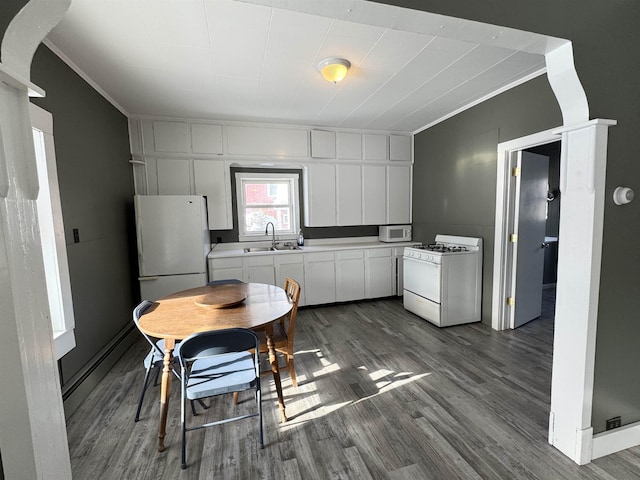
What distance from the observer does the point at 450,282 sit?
3.37 meters

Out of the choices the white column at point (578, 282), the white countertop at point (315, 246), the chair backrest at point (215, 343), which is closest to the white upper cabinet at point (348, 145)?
the white countertop at point (315, 246)

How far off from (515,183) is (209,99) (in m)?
3.54

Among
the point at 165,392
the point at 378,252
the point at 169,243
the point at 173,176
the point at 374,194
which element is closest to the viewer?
the point at 165,392

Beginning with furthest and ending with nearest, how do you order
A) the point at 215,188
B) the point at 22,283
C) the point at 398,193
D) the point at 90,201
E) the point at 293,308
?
the point at 398,193 → the point at 215,188 → the point at 90,201 → the point at 293,308 → the point at 22,283

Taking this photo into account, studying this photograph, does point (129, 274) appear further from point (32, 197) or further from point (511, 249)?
point (511, 249)

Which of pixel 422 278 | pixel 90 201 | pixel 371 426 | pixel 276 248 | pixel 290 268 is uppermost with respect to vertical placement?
pixel 90 201

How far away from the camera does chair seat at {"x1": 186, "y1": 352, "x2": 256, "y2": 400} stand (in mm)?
1581

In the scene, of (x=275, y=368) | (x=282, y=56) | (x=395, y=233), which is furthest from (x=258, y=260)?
(x=282, y=56)

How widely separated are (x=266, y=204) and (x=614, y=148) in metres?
3.82

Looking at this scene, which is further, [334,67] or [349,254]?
[349,254]

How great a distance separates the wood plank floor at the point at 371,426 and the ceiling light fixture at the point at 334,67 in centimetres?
258

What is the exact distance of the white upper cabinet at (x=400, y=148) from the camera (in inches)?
180

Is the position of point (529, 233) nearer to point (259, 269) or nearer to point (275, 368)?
point (275, 368)

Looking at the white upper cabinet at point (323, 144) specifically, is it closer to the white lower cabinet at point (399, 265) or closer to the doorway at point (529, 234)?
the white lower cabinet at point (399, 265)
